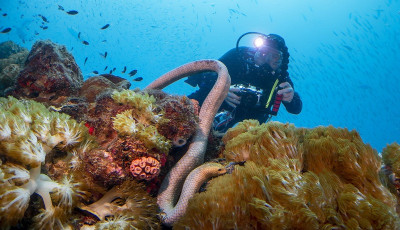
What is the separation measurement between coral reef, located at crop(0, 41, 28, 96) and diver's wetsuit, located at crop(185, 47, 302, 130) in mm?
5239

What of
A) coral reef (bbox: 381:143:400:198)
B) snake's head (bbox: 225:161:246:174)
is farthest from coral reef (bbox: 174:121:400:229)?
snake's head (bbox: 225:161:246:174)

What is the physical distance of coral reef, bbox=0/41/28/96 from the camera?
5.43 metres

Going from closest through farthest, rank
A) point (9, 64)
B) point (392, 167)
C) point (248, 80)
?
1. point (392, 167)
2. point (248, 80)
3. point (9, 64)

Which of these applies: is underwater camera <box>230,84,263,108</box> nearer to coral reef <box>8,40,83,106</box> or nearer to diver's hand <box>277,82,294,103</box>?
diver's hand <box>277,82,294,103</box>

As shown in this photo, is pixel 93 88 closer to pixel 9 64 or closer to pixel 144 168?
pixel 144 168

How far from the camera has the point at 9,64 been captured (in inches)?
335

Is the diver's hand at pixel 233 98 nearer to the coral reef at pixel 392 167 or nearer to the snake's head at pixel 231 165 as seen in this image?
the snake's head at pixel 231 165

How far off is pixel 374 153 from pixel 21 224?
132 inches

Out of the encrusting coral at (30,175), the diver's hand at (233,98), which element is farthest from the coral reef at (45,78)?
the diver's hand at (233,98)

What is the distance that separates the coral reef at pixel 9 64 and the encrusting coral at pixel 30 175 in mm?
2843

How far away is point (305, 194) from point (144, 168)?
1.67 metres

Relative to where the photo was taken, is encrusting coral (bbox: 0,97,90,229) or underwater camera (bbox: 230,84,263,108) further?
underwater camera (bbox: 230,84,263,108)

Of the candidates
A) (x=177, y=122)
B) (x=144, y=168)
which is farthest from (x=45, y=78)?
(x=144, y=168)

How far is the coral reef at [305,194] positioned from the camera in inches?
62.8
